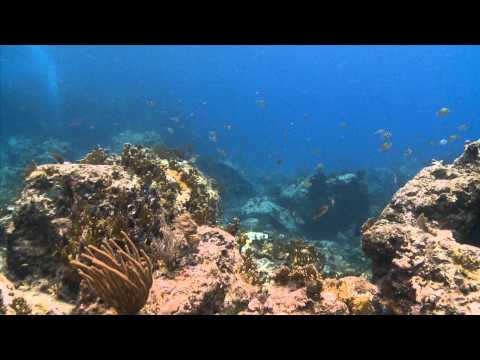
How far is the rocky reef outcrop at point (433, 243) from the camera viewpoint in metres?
5.34

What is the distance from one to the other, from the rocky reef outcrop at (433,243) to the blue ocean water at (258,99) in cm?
1057

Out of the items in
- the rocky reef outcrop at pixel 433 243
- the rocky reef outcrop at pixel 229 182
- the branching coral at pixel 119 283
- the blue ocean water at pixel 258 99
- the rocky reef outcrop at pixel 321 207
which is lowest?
the branching coral at pixel 119 283

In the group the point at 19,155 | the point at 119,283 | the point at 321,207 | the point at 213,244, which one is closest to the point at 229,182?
the point at 321,207

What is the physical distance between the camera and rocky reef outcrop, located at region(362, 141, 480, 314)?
5.34m

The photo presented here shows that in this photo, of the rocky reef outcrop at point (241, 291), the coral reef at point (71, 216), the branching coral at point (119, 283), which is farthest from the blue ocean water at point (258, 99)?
the branching coral at point (119, 283)

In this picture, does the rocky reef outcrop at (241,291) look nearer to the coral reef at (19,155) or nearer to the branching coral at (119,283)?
the branching coral at (119,283)

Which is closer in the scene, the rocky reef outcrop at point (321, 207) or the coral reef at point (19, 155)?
the rocky reef outcrop at point (321, 207)

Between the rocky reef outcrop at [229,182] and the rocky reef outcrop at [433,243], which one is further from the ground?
the rocky reef outcrop at [229,182]

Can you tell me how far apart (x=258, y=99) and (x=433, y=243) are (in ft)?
252

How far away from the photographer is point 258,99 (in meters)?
80.9

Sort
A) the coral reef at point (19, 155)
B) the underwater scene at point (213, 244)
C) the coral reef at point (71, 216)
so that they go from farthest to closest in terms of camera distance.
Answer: the coral reef at point (19, 155), the coral reef at point (71, 216), the underwater scene at point (213, 244)

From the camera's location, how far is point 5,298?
4832mm
